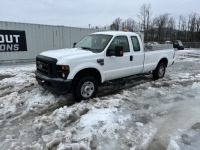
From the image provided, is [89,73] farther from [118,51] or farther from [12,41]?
[12,41]

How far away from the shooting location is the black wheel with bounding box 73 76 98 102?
558cm

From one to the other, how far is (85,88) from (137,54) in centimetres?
242

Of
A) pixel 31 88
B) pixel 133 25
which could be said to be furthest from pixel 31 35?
pixel 133 25

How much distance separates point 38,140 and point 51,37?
1222 cm

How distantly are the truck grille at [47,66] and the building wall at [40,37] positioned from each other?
8284 mm

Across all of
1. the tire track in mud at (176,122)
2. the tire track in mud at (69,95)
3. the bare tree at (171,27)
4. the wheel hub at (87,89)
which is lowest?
the tire track in mud at (176,122)

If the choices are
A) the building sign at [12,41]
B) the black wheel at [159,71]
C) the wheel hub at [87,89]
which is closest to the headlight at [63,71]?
the wheel hub at [87,89]

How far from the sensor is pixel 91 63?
569cm

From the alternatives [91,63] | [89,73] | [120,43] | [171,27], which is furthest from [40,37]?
[171,27]

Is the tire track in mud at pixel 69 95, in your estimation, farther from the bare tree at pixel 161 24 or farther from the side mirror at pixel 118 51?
the bare tree at pixel 161 24

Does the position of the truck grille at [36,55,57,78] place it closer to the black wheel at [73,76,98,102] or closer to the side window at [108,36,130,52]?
the black wheel at [73,76,98,102]

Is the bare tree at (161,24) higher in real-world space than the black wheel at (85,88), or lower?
higher

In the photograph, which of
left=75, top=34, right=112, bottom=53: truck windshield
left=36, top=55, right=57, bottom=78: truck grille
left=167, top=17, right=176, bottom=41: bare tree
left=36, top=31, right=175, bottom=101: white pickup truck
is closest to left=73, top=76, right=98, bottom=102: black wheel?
left=36, top=31, right=175, bottom=101: white pickup truck

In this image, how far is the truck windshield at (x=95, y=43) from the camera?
6188mm
